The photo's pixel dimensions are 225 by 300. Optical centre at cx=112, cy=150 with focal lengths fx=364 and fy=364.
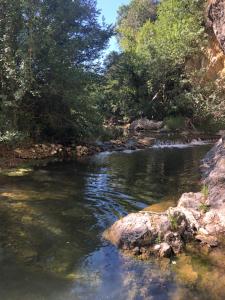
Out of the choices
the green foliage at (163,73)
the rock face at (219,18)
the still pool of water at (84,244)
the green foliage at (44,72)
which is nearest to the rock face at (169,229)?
the still pool of water at (84,244)

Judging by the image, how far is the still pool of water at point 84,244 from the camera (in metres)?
5.29

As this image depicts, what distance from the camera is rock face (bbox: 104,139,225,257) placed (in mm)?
6469

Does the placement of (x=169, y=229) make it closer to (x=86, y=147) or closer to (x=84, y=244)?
(x=84, y=244)

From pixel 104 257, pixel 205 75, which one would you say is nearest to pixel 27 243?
pixel 104 257

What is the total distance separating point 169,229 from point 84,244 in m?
1.63

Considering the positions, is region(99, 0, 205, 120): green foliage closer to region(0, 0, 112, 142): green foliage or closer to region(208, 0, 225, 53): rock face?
region(0, 0, 112, 142): green foliage

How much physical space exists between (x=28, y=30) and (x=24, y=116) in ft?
11.6

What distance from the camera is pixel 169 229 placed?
22.0 ft

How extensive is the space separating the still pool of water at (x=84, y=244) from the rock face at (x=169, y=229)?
26 centimetres

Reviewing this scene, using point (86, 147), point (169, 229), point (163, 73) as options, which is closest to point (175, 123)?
point (163, 73)

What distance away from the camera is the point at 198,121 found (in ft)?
91.1

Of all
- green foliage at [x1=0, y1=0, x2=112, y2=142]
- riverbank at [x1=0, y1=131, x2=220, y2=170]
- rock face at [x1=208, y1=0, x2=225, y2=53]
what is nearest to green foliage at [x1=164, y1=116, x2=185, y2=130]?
riverbank at [x1=0, y1=131, x2=220, y2=170]

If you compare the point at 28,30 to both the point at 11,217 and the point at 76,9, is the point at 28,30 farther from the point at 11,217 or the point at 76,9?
the point at 11,217

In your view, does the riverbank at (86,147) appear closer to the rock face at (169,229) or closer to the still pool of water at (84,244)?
the still pool of water at (84,244)
